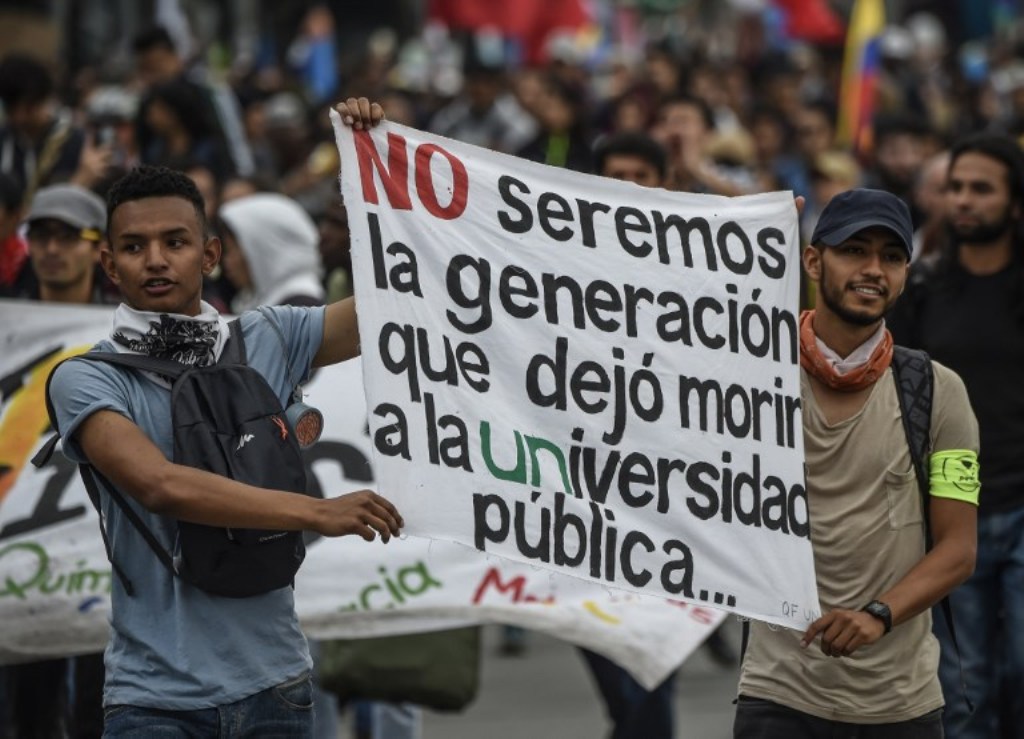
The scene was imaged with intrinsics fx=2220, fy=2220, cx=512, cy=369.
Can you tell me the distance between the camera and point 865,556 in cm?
482

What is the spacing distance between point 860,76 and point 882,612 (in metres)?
11.3

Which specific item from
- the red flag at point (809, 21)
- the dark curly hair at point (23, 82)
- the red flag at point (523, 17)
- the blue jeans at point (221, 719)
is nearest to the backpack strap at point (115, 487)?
the blue jeans at point (221, 719)

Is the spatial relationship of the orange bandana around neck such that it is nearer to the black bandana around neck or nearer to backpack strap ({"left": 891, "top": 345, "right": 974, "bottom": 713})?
backpack strap ({"left": 891, "top": 345, "right": 974, "bottom": 713})

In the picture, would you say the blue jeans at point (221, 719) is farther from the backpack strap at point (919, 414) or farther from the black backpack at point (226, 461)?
the backpack strap at point (919, 414)

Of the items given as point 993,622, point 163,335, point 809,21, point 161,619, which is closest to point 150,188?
point 163,335

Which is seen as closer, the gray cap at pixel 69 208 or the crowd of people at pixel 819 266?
the crowd of people at pixel 819 266

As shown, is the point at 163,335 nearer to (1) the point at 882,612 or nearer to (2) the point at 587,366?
(2) the point at 587,366

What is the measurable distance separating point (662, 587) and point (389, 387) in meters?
0.73

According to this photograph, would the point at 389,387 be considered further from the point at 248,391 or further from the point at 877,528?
the point at 877,528

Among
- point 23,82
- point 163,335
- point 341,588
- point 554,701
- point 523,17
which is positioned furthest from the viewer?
point 523,17

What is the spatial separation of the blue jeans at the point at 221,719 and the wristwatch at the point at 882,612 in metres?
1.20

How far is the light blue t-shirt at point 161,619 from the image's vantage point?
4.32 metres

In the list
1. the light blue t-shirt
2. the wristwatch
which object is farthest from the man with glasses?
the wristwatch

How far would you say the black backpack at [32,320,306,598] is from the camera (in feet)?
14.1
